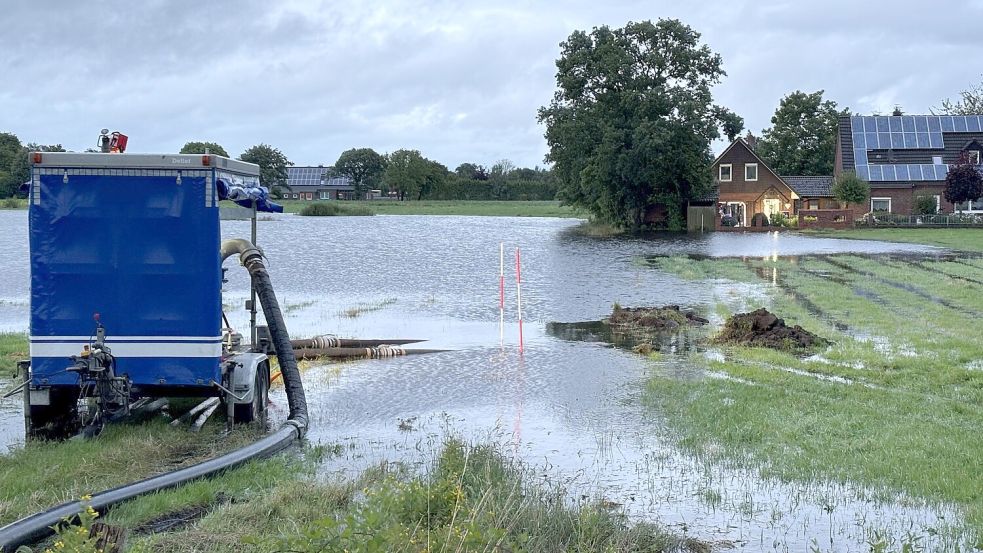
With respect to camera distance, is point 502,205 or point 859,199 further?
point 502,205

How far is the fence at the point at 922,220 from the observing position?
221ft

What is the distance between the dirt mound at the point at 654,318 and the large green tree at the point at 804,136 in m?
79.2

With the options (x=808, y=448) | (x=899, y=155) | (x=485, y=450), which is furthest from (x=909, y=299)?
(x=899, y=155)

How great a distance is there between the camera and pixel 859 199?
72125 mm

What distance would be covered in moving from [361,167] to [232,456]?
507 ft

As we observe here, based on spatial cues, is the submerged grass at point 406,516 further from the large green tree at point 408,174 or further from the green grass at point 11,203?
the large green tree at point 408,174

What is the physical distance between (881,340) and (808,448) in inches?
329

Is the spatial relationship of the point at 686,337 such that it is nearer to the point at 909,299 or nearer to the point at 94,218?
the point at 909,299

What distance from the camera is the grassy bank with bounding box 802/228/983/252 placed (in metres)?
49.2

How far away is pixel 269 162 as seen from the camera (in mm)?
143750

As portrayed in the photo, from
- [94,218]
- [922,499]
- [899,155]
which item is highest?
[899,155]

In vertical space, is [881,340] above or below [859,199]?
below

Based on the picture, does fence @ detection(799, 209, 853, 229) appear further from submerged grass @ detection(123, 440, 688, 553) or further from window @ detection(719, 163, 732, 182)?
submerged grass @ detection(123, 440, 688, 553)

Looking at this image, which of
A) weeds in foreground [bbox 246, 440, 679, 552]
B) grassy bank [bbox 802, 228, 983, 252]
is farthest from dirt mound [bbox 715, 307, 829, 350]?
grassy bank [bbox 802, 228, 983, 252]
